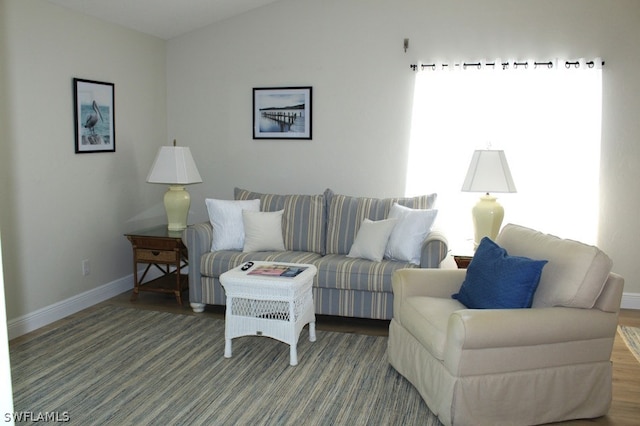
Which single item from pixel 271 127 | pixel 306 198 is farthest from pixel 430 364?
pixel 271 127

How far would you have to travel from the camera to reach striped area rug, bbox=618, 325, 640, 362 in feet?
12.6

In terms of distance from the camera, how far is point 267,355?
12.1 ft

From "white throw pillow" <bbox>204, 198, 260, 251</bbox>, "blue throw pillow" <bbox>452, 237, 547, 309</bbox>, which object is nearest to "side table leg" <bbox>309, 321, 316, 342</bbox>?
"white throw pillow" <bbox>204, 198, 260, 251</bbox>

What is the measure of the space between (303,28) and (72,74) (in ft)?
6.57

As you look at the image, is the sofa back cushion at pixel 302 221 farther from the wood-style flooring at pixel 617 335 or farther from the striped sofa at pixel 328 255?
the wood-style flooring at pixel 617 335

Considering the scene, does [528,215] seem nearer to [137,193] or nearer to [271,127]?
[271,127]

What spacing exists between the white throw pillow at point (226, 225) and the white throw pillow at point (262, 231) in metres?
0.06

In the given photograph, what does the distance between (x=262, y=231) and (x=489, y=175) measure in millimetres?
1783

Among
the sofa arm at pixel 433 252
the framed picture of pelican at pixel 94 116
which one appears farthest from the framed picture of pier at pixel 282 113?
the sofa arm at pixel 433 252

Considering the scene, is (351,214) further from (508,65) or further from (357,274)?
(508,65)

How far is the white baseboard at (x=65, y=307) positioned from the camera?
3.98 m

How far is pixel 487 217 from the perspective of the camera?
4398mm

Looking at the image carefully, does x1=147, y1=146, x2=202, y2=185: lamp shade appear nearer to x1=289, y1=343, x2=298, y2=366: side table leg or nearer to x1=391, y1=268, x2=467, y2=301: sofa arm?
x1=289, y1=343, x2=298, y2=366: side table leg

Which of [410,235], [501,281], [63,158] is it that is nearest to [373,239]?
[410,235]
